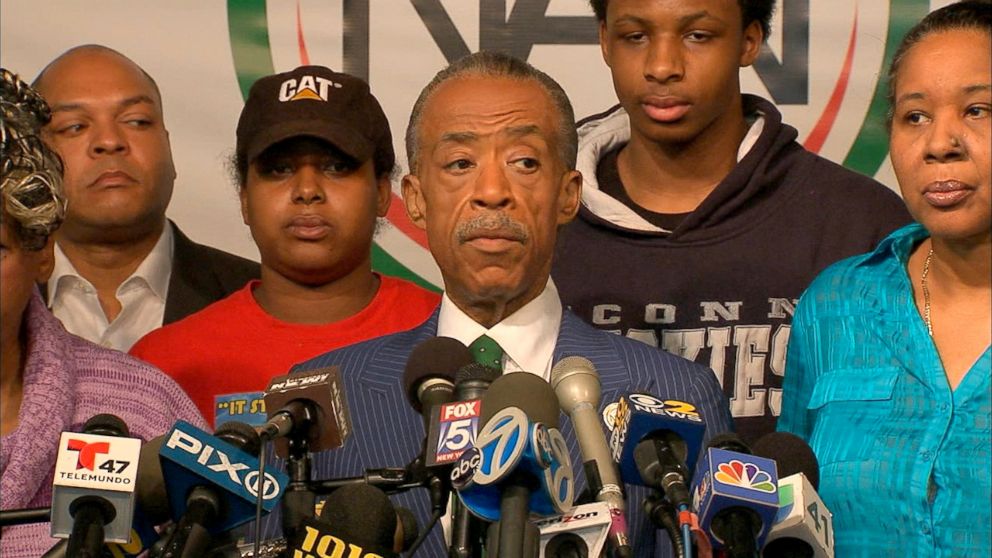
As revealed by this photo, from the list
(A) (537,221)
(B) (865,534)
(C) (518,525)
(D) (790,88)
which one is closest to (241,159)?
(A) (537,221)

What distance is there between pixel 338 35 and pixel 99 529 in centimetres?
218

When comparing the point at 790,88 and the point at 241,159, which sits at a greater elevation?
the point at 790,88

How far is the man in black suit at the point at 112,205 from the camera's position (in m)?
3.66

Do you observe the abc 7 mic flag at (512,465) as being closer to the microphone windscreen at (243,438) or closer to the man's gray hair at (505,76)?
the microphone windscreen at (243,438)

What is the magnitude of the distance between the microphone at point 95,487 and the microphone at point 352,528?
225mm

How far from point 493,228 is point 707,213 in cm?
73

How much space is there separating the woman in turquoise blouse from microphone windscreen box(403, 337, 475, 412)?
80 cm

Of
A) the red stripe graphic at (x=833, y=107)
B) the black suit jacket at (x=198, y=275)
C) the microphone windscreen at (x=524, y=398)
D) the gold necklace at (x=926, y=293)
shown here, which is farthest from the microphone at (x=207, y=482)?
the red stripe graphic at (x=833, y=107)

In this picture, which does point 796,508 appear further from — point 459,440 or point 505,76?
point 505,76

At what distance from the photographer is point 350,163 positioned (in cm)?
354

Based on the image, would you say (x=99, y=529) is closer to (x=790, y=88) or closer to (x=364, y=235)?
(x=364, y=235)

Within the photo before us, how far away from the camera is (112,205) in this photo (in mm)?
3689

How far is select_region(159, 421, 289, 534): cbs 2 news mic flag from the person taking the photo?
2102 mm

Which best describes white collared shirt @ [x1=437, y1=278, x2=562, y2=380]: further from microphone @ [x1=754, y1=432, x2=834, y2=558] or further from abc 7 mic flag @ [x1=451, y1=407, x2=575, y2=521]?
abc 7 mic flag @ [x1=451, y1=407, x2=575, y2=521]
